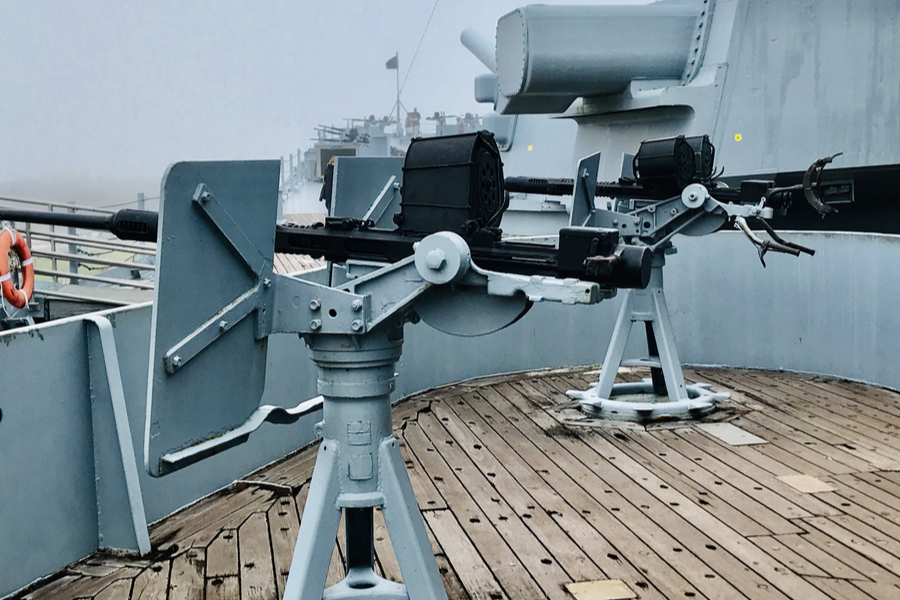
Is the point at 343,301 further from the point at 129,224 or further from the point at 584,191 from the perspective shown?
the point at 584,191

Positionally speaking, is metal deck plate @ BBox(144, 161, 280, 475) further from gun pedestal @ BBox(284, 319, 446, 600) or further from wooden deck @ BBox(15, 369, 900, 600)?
wooden deck @ BBox(15, 369, 900, 600)

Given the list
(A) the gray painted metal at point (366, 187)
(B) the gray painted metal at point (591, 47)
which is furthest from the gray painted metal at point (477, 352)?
(B) the gray painted metal at point (591, 47)

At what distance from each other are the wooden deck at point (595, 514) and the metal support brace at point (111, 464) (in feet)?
0.33

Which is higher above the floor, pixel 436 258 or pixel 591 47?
pixel 591 47

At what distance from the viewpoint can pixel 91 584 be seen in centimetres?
309

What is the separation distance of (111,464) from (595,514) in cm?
200

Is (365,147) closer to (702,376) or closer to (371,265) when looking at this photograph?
(702,376)

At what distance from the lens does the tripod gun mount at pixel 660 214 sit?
5500 millimetres

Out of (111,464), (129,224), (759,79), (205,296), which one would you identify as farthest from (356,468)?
(759,79)

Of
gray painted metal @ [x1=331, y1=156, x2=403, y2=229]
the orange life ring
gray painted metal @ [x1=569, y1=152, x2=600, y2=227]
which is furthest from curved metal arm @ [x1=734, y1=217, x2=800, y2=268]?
the orange life ring

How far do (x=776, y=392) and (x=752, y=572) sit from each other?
3.50m

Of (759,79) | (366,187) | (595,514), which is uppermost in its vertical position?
(759,79)

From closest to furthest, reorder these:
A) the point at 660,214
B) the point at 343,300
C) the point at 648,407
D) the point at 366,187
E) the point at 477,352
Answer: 1. the point at 343,300
2. the point at 366,187
3. the point at 660,214
4. the point at 648,407
5. the point at 477,352

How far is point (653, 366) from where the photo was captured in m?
6.08
